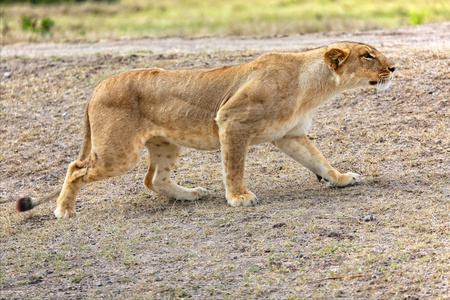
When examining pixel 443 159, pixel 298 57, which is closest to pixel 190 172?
pixel 298 57

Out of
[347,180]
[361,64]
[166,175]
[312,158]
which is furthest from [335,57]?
[166,175]

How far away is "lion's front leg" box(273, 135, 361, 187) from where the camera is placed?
6.73 m

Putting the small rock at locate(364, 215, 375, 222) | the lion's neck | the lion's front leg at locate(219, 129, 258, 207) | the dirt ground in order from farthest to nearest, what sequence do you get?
1. the lion's neck
2. the lion's front leg at locate(219, 129, 258, 207)
3. the small rock at locate(364, 215, 375, 222)
4. the dirt ground

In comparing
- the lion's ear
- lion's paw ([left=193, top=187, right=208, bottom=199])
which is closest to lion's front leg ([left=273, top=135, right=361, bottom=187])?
the lion's ear

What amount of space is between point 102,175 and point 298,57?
2.14 metres

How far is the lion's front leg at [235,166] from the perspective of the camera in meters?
6.36

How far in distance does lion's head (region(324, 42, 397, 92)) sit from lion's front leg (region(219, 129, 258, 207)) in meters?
1.08

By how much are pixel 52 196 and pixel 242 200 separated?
1895 millimetres

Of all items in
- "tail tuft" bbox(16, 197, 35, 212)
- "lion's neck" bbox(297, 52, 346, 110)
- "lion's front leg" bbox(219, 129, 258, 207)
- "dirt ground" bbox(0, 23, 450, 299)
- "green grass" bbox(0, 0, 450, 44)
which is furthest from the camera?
"green grass" bbox(0, 0, 450, 44)

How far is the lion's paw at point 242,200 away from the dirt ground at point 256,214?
101mm

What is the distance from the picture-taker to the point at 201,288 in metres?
4.87

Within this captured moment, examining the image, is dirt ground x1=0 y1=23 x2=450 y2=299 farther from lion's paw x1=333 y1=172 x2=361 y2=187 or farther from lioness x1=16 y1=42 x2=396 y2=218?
lioness x1=16 y1=42 x2=396 y2=218

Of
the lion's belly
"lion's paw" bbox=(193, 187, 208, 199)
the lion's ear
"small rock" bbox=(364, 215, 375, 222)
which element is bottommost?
"lion's paw" bbox=(193, 187, 208, 199)

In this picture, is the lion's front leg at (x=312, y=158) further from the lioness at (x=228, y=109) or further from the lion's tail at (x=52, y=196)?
the lion's tail at (x=52, y=196)
